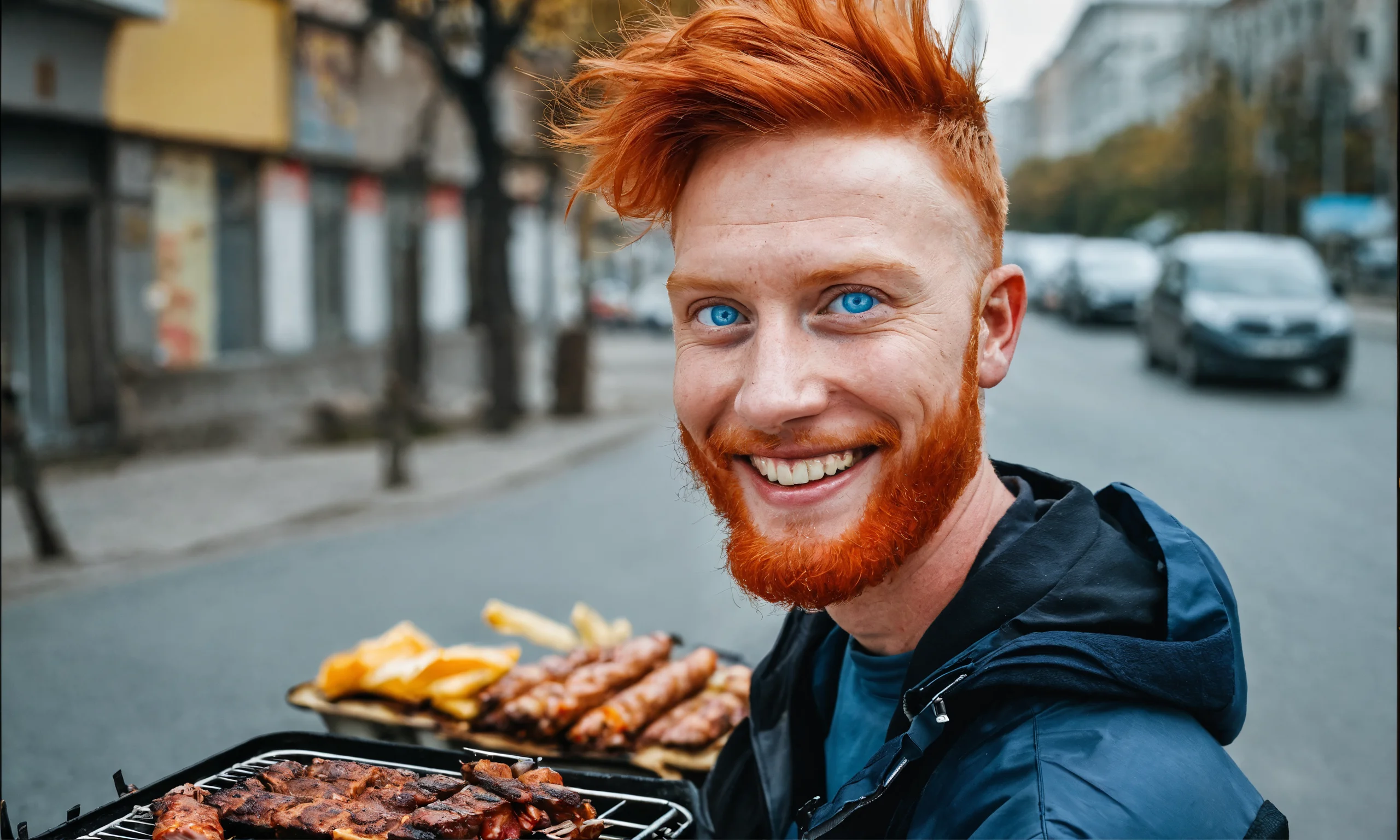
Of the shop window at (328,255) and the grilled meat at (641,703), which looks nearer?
the grilled meat at (641,703)

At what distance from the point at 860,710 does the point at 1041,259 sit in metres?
37.2

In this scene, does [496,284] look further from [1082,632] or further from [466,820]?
[1082,632]

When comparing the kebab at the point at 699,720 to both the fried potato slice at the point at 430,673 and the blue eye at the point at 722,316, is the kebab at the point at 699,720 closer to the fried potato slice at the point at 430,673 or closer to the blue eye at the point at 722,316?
the fried potato slice at the point at 430,673

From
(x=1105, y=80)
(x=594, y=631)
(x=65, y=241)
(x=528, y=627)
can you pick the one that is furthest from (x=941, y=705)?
(x=1105, y=80)

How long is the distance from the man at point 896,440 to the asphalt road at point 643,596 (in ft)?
1.03

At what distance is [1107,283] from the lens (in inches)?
1055

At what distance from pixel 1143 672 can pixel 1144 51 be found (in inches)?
3953

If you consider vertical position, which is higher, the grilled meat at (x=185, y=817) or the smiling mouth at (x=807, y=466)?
the smiling mouth at (x=807, y=466)

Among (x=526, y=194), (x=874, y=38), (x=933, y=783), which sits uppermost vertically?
(x=526, y=194)

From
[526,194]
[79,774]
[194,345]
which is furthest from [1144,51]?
[79,774]

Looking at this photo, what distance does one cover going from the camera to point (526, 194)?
2794 cm

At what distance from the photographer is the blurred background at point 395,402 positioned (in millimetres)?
5801

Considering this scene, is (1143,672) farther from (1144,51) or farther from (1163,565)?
(1144,51)

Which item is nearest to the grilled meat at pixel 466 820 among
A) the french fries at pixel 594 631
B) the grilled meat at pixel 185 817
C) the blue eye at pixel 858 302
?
the grilled meat at pixel 185 817
